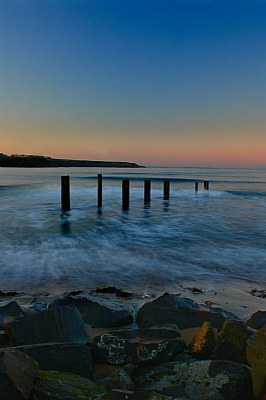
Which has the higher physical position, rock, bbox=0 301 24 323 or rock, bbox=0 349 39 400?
rock, bbox=0 349 39 400

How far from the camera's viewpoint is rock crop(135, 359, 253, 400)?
2947 millimetres

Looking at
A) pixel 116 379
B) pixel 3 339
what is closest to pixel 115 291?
pixel 3 339

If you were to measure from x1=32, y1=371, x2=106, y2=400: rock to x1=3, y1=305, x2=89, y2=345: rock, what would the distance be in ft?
2.90

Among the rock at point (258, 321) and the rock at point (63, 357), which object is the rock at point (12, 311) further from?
the rock at point (258, 321)

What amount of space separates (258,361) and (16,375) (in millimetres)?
1949

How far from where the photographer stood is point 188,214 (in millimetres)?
20344

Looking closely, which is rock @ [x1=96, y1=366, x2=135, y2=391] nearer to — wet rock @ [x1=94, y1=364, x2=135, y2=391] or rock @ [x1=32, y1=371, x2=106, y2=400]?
wet rock @ [x1=94, y1=364, x2=135, y2=391]

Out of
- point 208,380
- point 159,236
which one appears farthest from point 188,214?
point 208,380

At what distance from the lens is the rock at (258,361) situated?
9.39 ft

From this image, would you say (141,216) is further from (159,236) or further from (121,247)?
(121,247)

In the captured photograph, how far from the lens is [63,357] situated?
3.24m

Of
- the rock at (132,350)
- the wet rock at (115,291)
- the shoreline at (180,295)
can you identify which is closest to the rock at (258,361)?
the rock at (132,350)

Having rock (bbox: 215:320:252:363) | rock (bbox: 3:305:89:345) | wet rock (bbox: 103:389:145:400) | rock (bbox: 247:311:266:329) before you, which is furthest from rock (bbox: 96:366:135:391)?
rock (bbox: 247:311:266:329)

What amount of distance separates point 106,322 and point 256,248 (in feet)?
25.7
